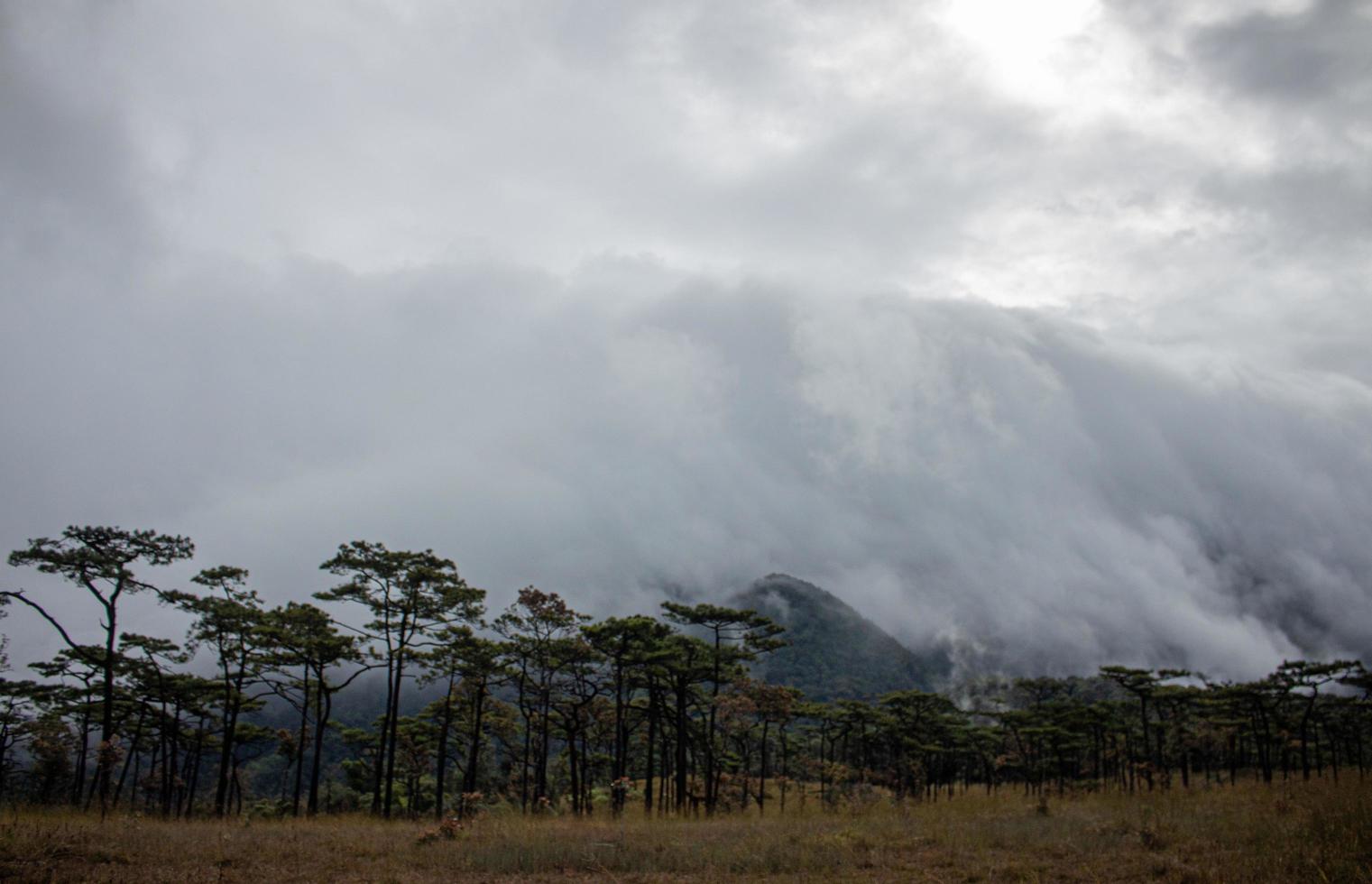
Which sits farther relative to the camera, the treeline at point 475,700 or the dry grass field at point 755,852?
the treeline at point 475,700

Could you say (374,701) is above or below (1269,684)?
below

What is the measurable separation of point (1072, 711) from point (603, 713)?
36.3 metres

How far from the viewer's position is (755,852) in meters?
14.1

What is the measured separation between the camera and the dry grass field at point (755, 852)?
451 inches

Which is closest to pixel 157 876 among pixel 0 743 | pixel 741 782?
pixel 741 782

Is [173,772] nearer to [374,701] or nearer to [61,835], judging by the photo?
[61,835]

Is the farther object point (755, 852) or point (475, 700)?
point (475, 700)

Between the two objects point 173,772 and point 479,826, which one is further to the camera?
point 173,772

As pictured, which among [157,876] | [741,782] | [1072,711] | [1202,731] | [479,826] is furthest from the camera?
[1202,731]

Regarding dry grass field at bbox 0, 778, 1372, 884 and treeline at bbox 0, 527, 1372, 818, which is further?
treeline at bbox 0, 527, 1372, 818

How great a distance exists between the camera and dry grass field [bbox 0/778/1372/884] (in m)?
11.5

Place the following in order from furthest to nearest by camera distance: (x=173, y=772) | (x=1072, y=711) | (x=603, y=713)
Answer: (x=1072, y=711) → (x=603, y=713) → (x=173, y=772)

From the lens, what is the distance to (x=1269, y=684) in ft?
141

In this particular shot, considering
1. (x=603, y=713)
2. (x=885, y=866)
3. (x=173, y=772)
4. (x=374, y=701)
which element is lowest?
(x=374, y=701)
